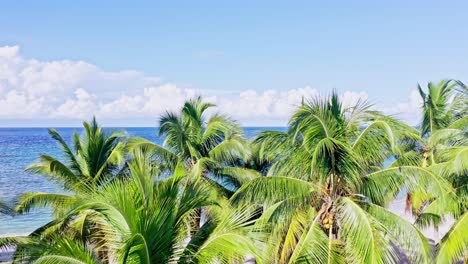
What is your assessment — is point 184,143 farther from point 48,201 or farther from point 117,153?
point 48,201

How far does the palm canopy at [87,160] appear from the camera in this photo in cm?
1107

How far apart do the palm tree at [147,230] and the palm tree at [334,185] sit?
7.04 feet

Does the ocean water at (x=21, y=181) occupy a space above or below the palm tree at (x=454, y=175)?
below

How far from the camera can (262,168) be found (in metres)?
14.2

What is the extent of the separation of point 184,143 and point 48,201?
3657 mm

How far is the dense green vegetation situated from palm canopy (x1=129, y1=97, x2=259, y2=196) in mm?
38

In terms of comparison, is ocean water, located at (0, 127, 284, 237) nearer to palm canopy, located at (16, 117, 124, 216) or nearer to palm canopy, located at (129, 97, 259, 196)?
palm canopy, located at (16, 117, 124, 216)

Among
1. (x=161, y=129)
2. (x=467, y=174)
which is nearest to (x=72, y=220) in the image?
(x=161, y=129)

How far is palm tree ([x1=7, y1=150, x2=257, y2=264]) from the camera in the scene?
5582mm

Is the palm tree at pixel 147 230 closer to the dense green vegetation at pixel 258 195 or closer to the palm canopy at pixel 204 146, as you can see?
the dense green vegetation at pixel 258 195

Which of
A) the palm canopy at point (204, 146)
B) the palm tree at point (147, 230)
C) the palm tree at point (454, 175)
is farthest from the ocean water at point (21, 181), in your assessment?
the palm tree at point (454, 175)

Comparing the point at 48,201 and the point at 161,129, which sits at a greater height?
the point at 161,129

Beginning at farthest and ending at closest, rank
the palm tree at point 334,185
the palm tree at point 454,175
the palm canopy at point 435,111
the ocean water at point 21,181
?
the ocean water at point 21,181 < the palm canopy at point 435,111 < the palm tree at point 454,175 < the palm tree at point 334,185

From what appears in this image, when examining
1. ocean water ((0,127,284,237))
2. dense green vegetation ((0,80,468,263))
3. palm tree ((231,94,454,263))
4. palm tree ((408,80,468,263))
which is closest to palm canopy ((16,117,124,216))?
dense green vegetation ((0,80,468,263))
